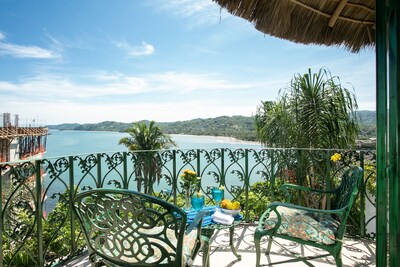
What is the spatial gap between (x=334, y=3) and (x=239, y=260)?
2.60 m

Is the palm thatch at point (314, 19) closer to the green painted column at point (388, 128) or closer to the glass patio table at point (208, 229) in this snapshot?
the green painted column at point (388, 128)

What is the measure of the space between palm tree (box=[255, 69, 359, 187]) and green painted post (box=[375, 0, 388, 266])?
4869mm

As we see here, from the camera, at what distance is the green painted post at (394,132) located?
2.61 ft

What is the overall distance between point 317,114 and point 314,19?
382 centimetres

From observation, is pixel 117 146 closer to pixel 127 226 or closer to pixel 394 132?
pixel 127 226

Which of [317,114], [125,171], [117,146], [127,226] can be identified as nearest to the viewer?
[127,226]

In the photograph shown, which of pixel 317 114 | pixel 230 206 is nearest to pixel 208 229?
pixel 230 206

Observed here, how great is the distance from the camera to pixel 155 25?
11.0 meters

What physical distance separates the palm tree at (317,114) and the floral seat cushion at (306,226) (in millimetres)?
3680

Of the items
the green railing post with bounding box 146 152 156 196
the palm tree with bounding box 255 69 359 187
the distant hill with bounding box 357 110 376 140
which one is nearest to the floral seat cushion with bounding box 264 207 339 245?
the distant hill with bounding box 357 110 376 140

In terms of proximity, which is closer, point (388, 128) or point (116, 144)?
point (388, 128)

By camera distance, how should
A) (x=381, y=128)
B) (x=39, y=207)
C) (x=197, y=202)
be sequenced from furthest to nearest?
(x=197, y=202) → (x=39, y=207) → (x=381, y=128)

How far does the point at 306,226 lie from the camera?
79.0 inches

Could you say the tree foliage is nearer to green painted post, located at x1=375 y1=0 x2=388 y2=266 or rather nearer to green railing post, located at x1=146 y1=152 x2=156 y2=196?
green railing post, located at x1=146 y1=152 x2=156 y2=196
